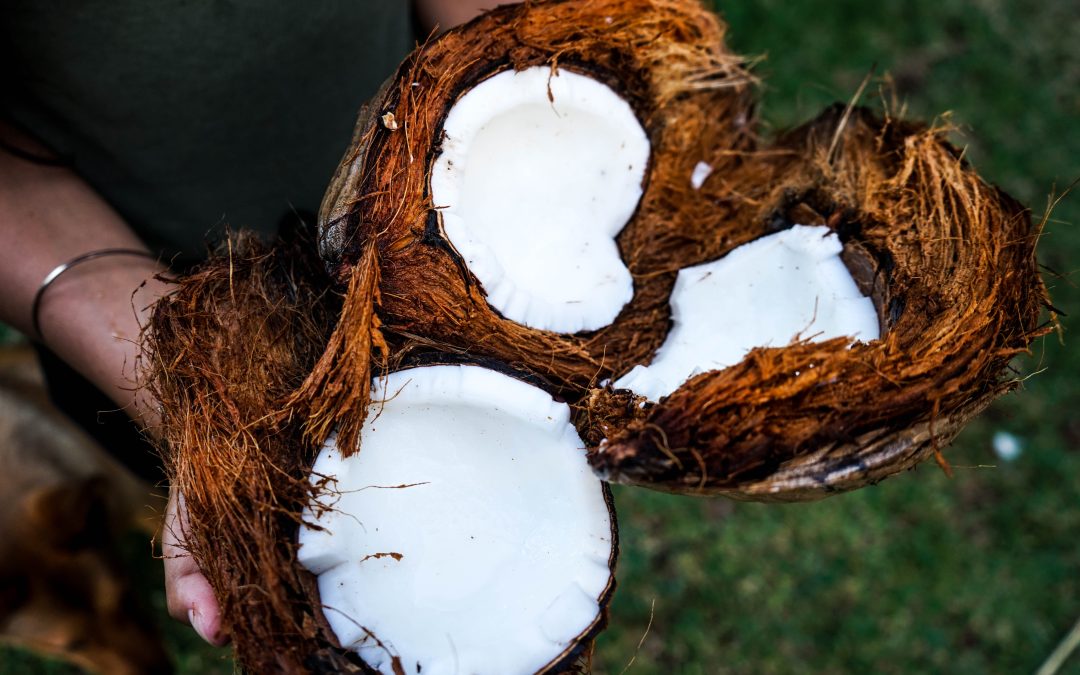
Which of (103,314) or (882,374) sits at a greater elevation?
(103,314)

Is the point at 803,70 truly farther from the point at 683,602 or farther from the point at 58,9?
the point at 58,9

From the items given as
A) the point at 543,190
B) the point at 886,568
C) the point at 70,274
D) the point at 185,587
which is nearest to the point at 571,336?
the point at 543,190

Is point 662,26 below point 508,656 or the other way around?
the other way around

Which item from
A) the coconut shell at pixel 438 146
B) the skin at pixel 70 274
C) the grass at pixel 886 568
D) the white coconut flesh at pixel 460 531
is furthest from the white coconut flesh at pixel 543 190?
the grass at pixel 886 568

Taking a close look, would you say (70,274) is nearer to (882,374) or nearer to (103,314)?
(103,314)

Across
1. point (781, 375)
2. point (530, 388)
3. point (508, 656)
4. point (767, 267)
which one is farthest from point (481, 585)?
point (767, 267)

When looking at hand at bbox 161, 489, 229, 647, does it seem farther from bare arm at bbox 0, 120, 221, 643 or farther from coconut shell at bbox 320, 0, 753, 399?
coconut shell at bbox 320, 0, 753, 399
